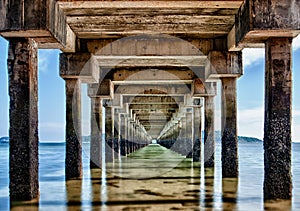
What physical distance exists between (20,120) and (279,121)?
4.48 metres

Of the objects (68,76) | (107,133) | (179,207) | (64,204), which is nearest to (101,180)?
(68,76)

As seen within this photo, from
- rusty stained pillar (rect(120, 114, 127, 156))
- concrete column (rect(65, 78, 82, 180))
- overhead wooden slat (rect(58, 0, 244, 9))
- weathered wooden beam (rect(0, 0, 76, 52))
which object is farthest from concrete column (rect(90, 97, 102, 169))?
rusty stained pillar (rect(120, 114, 127, 156))

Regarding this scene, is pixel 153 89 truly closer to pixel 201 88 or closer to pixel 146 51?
pixel 201 88

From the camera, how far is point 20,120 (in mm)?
7789

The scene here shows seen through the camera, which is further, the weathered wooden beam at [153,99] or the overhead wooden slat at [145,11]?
the weathered wooden beam at [153,99]

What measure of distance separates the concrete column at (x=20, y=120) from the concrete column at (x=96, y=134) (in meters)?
6.66

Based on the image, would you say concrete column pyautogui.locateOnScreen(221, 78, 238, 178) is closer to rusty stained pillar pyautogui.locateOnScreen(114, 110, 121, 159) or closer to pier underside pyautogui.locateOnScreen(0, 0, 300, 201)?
pier underside pyautogui.locateOnScreen(0, 0, 300, 201)

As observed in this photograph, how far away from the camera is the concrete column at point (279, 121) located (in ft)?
26.0

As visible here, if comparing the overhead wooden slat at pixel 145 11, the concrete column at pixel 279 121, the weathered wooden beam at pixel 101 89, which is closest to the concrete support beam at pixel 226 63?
the overhead wooden slat at pixel 145 11

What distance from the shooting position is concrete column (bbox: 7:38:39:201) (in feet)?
25.5

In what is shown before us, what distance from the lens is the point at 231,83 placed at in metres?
11.9

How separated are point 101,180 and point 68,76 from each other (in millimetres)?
2763

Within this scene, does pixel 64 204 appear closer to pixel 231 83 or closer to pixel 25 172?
pixel 25 172

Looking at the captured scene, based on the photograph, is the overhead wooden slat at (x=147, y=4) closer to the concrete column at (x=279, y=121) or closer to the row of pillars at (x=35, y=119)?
the row of pillars at (x=35, y=119)
